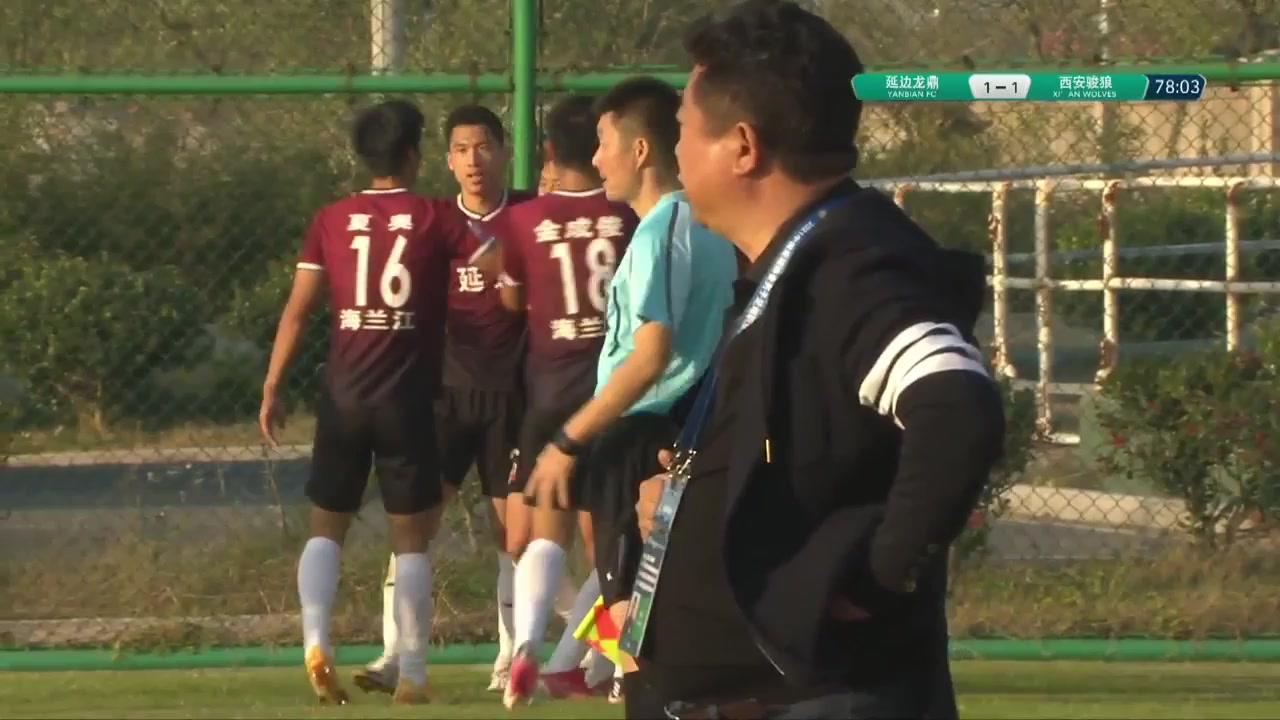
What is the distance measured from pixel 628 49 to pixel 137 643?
2.87 m

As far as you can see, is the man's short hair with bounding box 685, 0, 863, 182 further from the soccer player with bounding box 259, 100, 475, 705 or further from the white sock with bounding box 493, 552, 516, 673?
the white sock with bounding box 493, 552, 516, 673

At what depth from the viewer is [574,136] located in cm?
677

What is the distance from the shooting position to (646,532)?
311 centimetres

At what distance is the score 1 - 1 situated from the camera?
736 centimetres

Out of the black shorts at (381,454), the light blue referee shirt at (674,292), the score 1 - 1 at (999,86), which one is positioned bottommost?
the black shorts at (381,454)

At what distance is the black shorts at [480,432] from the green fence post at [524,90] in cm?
78

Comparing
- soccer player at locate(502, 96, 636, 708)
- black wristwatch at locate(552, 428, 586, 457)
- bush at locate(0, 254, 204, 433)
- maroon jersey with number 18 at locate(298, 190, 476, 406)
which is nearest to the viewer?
black wristwatch at locate(552, 428, 586, 457)

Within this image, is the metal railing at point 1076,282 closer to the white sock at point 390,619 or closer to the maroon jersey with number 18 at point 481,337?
the maroon jersey with number 18 at point 481,337

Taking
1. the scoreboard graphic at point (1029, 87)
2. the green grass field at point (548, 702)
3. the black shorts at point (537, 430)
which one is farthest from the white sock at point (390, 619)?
the scoreboard graphic at point (1029, 87)

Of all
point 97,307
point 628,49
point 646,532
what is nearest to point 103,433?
point 97,307

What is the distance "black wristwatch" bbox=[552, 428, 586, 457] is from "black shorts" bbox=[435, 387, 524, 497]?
261cm

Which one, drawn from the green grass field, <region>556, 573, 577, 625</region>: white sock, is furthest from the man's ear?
<region>556, 573, 577, 625</region>: white sock

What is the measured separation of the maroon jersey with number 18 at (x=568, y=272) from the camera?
6.71 metres

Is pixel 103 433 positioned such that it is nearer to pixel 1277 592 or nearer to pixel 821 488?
pixel 1277 592
